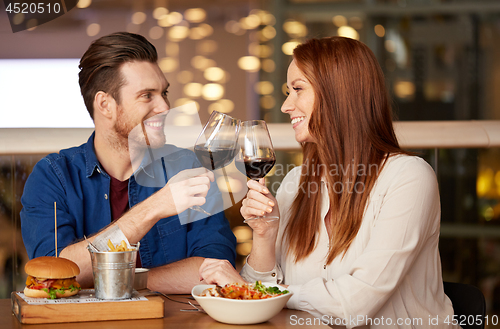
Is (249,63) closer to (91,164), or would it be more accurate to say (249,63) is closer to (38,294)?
(91,164)

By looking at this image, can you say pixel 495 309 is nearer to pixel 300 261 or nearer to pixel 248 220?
pixel 300 261

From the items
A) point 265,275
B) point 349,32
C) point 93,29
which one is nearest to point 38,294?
point 265,275

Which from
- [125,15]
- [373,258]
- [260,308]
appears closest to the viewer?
[260,308]

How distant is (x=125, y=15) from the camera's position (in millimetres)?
4941

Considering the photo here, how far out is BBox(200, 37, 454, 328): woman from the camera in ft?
4.12

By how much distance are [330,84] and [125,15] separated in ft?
13.0

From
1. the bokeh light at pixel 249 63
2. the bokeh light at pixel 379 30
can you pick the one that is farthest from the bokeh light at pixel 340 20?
the bokeh light at pixel 249 63

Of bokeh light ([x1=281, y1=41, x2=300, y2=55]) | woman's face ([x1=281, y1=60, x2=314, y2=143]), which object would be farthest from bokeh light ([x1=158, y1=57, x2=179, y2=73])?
woman's face ([x1=281, y1=60, x2=314, y2=143])

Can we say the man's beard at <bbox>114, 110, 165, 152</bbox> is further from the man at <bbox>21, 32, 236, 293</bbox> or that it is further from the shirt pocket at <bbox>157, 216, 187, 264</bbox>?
the shirt pocket at <bbox>157, 216, 187, 264</bbox>

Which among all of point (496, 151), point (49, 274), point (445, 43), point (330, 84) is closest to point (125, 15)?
point (445, 43)

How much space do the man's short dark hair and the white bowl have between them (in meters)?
1.07

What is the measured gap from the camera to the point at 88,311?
1.00 metres

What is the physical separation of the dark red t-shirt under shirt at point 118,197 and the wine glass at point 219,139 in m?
0.70

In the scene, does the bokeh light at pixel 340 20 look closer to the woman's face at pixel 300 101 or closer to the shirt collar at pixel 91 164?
the woman's face at pixel 300 101
